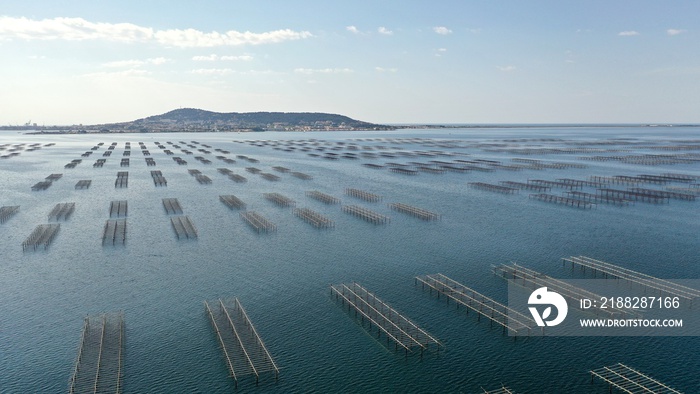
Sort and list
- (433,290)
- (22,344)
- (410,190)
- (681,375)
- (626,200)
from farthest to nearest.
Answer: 1. (410,190)
2. (626,200)
3. (433,290)
4. (22,344)
5. (681,375)

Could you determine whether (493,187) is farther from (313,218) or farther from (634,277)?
(634,277)

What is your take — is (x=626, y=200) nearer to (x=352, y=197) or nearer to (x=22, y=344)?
(x=352, y=197)

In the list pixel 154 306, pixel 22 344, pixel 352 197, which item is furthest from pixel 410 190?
pixel 22 344

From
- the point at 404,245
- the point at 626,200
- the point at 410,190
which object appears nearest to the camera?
the point at 404,245

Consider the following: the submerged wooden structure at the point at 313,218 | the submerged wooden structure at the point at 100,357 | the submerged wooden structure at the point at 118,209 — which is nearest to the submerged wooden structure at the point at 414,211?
the submerged wooden structure at the point at 313,218

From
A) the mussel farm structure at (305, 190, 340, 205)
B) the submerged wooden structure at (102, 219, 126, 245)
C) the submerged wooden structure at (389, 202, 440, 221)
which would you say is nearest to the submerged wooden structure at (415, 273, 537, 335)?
the submerged wooden structure at (389, 202, 440, 221)

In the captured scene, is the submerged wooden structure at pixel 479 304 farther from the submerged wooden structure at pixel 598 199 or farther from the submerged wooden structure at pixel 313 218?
the submerged wooden structure at pixel 598 199

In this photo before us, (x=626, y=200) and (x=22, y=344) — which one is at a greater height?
(x=626, y=200)
